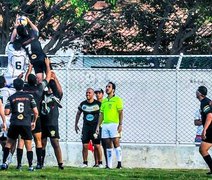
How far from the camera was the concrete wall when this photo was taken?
22.2 metres

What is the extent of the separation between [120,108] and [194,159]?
238 cm

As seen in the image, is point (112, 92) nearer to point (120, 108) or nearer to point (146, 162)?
point (120, 108)

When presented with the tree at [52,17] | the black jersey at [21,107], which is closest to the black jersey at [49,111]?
the black jersey at [21,107]

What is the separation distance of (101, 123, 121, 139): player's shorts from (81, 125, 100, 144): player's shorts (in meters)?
0.35

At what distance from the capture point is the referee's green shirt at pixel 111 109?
21.1 m

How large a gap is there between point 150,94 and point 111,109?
2.05 meters

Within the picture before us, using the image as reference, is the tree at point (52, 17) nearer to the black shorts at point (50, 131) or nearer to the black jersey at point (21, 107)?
the black shorts at point (50, 131)

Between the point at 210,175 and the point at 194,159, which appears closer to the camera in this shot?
the point at 210,175

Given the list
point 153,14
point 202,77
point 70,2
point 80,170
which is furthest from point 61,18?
point 80,170

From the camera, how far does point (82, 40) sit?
2975cm

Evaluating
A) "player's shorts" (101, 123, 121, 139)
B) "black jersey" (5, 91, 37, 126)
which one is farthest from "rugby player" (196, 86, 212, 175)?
"black jersey" (5, 91, 37, 126)

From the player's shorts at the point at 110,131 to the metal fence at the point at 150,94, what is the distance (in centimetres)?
167

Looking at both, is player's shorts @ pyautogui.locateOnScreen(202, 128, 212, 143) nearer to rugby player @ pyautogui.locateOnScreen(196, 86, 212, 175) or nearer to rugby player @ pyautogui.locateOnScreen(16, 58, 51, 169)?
rugby player @ pyautogui.locateOnScreen(196, 86, 212, 175)

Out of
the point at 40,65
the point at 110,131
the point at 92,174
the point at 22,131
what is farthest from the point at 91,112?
the point at 92,174
